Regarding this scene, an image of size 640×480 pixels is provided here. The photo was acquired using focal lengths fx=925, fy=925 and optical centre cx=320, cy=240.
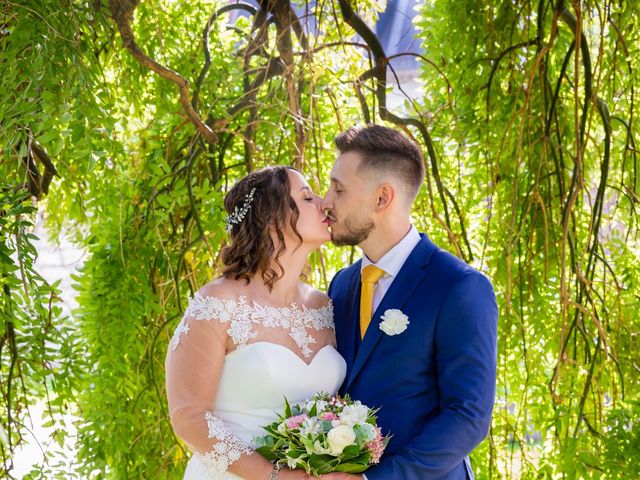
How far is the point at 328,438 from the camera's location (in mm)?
1853

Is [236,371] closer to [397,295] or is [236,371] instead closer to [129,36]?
[397,295]

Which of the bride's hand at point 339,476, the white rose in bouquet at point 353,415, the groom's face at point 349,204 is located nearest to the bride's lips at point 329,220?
the groom's face at point 349,204

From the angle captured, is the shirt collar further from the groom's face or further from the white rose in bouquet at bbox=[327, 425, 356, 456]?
the white rose in bouquet at bbox=[327, 425, 356, 456]

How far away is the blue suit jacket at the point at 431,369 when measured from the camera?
6.51 ft

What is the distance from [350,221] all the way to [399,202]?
0.13 m

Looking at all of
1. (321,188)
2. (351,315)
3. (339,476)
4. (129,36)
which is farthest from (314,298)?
(129,36)

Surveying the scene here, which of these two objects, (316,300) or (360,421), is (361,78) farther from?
(360,421)

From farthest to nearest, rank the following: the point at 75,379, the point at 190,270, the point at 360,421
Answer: the point at 190,270, the point at 75,379, the point at 360,421

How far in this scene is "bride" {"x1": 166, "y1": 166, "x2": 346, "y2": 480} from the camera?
6.70ft

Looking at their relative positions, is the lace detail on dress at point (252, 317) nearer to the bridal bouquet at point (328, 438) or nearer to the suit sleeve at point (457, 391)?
the bridal bouquet at point (328, 438)

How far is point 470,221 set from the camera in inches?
141

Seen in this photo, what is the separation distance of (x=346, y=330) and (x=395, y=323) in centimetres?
28

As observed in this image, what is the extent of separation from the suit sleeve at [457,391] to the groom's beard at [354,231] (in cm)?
30

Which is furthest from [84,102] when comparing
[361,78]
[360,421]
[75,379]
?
[361,78]
